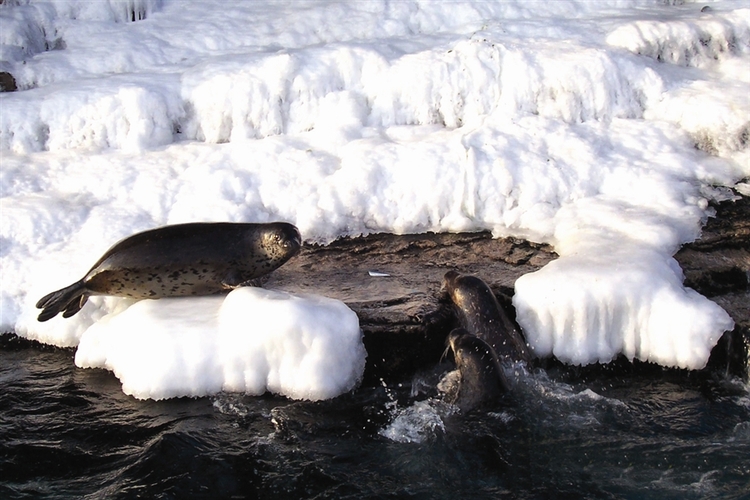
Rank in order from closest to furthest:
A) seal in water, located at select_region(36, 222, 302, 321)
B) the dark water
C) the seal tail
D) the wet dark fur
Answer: the dark water
the wet dark fur
the seal tail
seal in water, located at select_region(36, 222, 302, 321)

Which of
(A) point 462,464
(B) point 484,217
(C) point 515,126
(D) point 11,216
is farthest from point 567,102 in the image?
(D) point 11,216

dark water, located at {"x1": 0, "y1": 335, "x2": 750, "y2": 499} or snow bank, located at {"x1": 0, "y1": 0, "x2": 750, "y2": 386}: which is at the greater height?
snow bank, located at {"x1": 0, "y1": 0, "x2": 750, "y2": 386}

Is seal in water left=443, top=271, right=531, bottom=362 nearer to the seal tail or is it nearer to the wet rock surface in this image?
the wet rock surface

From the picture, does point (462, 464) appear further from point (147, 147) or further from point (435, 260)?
point (147, 147)

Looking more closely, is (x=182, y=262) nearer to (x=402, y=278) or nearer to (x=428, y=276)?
(x=402, y=278)

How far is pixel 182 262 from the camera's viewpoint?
221 inches

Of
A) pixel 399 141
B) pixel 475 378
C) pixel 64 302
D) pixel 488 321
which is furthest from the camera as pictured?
pixel 399 141

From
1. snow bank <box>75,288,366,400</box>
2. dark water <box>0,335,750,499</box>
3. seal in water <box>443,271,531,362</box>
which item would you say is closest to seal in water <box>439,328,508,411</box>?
dark water <box>0,335,750,499</box>

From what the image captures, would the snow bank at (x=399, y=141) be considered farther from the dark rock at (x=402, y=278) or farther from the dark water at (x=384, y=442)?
the dark water at (x=384, y=442)

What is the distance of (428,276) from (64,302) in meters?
2.62

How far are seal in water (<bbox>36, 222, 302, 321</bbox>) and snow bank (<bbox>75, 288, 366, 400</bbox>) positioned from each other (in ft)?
1.90

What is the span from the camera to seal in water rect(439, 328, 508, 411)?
482cm

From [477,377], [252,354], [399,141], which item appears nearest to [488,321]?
[477,377]

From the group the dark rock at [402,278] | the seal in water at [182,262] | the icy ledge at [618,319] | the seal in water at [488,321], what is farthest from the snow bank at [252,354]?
Result: the icy ledge at [618,319]
